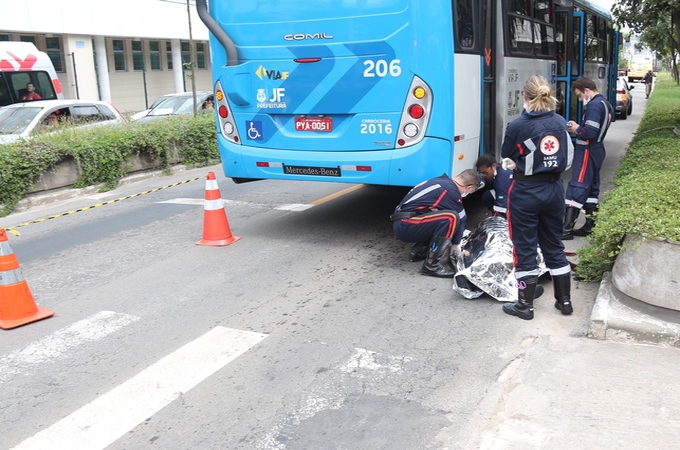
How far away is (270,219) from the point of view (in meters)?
8.67

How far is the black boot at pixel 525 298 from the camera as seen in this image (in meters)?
5.07

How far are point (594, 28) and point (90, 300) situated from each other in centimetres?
1046

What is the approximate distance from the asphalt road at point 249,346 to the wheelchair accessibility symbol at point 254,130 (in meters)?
1.18

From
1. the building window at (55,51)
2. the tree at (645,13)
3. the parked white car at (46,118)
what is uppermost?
the building window at (55,51)

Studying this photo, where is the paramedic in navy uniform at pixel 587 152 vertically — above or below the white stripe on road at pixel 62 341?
above

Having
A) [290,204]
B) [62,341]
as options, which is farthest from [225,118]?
[62,341]

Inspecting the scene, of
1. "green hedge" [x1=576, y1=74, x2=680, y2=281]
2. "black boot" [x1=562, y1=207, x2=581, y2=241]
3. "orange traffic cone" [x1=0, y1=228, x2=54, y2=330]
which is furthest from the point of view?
"black boot" [x1=562, y1=207, x2=581, y2=241]

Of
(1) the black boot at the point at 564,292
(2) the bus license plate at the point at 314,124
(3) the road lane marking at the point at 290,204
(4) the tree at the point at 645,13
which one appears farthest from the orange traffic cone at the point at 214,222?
(4) the tree at the point at 645,13

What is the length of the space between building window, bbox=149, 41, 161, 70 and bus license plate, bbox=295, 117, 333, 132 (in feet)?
104

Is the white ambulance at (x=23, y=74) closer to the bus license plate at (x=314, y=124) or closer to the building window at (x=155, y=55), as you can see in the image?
the bus license plate at (x=314, y=124)

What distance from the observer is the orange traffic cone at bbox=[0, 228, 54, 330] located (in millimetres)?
5305

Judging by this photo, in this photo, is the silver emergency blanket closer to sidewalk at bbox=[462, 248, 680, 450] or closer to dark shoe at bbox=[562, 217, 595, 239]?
sidewalk at bbox=[462, 248, 680, 450]

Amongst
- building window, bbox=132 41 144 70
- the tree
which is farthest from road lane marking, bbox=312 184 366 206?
building window, bbox=132 41 144 70

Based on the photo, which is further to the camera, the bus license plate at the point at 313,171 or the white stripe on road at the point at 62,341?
the bus license plate at the point at 313,171
